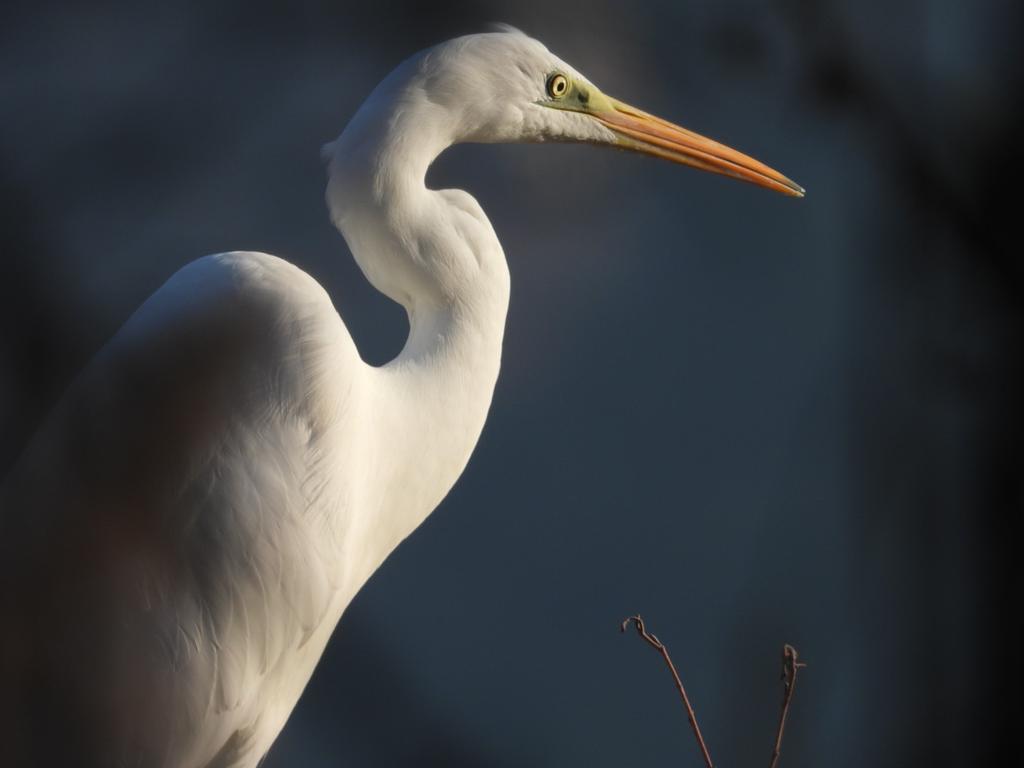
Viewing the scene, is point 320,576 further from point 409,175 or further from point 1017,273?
point 1017,273

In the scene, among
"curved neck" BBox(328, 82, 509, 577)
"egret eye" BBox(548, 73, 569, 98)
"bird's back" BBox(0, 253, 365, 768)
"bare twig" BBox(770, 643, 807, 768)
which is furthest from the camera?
"egret eye" BBox(548, 73, 569, 98)

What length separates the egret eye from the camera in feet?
4.39

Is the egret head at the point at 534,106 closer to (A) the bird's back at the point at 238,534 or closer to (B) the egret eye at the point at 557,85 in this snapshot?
(B) the egret eye at the point at 557,85

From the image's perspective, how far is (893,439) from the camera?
455 mm

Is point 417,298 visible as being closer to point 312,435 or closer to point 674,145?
point 312,435

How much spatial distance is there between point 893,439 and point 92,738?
1.10 ft

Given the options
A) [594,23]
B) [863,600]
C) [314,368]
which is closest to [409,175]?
[314,368]

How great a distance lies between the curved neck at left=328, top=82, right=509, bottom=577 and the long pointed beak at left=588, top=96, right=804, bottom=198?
25cm

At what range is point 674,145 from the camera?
146cm

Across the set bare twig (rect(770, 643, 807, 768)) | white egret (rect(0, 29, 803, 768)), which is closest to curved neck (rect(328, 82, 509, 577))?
white egret (rect(0, 29, 803, 768))

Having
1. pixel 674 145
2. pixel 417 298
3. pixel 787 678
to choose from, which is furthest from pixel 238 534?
pixel 674 145

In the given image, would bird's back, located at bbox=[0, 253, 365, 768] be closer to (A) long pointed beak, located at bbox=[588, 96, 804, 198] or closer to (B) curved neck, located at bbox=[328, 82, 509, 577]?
(B) curved neck, located at bbox=[328, 82, 509, 577]

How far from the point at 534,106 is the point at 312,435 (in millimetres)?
443

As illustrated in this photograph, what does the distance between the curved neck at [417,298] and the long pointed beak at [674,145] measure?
9.7 inches
